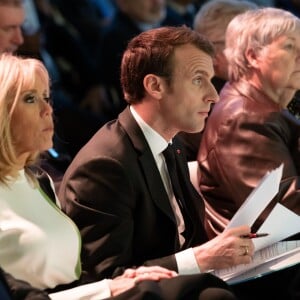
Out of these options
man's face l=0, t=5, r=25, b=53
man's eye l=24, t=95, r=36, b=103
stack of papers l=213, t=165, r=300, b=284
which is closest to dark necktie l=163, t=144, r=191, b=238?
stack of papers l=213, t=165, r=300, b=284

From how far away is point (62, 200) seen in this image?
3.07 m

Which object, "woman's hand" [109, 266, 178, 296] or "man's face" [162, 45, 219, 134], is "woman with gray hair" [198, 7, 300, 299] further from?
"woman's hand" [109, 266, 178, 296]

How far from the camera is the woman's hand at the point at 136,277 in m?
2.69

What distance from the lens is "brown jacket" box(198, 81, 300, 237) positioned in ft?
11.1

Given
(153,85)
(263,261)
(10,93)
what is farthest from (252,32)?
(10,93)

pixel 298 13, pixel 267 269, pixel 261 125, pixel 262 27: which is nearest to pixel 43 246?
pixel 267 269

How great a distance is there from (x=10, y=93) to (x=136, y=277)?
630mm

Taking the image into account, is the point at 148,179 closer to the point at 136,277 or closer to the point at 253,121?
the point at 136,277

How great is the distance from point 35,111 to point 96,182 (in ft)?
1.02

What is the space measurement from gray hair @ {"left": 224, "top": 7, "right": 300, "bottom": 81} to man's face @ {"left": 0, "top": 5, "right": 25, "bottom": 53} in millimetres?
882

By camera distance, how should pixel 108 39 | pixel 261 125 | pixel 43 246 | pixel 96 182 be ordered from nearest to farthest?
pixel 43 246 → pixel 96 182 → pixel 261 125 → pixel 108 39

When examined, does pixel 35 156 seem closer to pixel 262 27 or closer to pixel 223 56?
pixel 262 27

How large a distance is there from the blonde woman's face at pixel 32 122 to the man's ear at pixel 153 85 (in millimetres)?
376

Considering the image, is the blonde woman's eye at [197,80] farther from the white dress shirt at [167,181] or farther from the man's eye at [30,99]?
the man's eye at [30,99]
